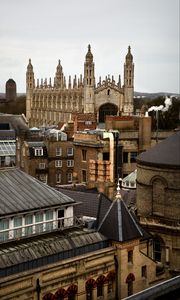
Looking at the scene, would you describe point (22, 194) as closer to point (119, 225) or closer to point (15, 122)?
point (119, 225)

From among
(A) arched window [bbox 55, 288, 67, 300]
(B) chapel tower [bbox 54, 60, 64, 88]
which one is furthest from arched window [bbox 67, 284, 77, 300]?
(B) chapel tower [bbox 54, 60, 64, 88]

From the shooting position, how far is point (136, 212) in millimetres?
39938

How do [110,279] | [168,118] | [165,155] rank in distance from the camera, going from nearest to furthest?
[110,279]
[165,155]
[168,118]

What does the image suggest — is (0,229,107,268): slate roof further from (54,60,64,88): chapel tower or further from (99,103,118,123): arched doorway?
(54,60,64,88): chapel tower

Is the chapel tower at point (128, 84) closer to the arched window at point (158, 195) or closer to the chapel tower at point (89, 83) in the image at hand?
the chapel tower at point (89, 83)

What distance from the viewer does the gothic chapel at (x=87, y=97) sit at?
120 metres

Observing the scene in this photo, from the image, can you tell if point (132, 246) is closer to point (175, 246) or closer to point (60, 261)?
point (60, 261)

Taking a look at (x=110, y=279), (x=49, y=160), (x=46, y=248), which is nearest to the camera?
(x=46, y=248)

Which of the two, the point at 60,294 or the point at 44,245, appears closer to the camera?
the point at 60,294

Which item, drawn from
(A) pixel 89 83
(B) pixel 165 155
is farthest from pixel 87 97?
(B) pixel 165 155

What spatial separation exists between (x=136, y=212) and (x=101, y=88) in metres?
81.9

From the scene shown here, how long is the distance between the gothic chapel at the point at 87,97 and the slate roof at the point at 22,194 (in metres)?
84.1

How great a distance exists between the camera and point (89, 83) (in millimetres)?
121625

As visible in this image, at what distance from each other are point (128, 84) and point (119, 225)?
9531 centimetres
